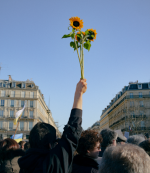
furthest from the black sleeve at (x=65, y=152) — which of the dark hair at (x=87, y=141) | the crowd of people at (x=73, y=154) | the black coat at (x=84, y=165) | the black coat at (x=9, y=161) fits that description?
the black coat at (x=9, y=161)

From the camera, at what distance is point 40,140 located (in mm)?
2266

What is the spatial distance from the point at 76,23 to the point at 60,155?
1981 mm

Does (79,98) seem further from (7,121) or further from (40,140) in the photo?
(7,121)

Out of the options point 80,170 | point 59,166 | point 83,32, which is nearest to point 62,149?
point 59,166

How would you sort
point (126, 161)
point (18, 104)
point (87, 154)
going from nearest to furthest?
1. point (126, 161)
2. point (87, 154)
3. point (18, 104)

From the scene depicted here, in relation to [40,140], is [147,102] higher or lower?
higher

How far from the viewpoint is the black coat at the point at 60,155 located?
5.93ft

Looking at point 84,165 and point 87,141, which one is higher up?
point 87,141

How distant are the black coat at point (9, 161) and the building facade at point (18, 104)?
182ft

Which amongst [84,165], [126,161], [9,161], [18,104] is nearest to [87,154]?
[84,165]

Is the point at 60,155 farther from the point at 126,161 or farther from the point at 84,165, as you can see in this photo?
the point at 84,165

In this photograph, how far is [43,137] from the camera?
229cm

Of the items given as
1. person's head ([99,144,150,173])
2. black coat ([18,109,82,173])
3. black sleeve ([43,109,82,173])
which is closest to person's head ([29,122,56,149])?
black coat ([18,109,82,173])

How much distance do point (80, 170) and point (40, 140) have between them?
2.16ft
